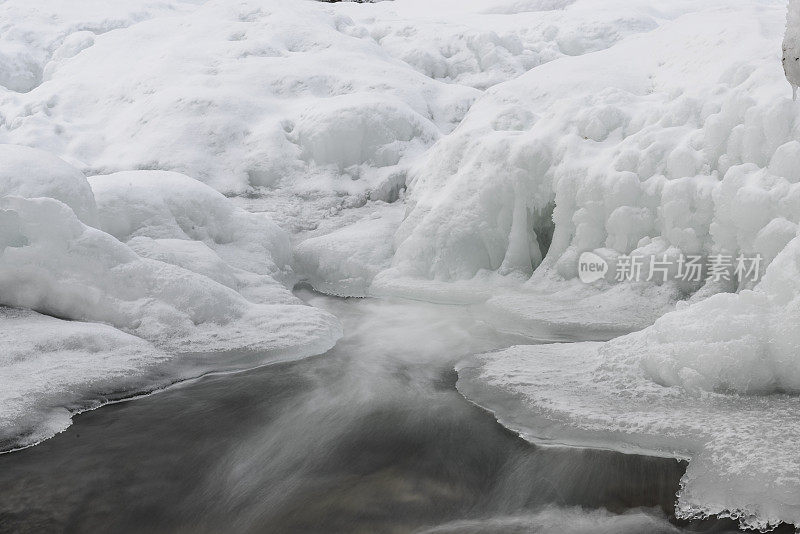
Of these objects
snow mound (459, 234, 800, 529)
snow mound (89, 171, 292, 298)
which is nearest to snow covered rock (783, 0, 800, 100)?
snow mound (459, 234, 800, 529)

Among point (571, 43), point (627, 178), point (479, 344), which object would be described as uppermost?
point (571, 43)

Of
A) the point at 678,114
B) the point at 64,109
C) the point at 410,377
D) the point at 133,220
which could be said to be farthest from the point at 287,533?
the point at 64,109

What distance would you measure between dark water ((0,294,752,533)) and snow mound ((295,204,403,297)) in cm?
348

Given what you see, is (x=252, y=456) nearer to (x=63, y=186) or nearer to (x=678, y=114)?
(x=63, y=186)

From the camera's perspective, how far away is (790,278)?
15.6 feet

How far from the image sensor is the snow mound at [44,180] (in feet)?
22.4

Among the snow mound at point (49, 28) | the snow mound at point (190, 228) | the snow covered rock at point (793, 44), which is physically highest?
the snow mound at point (49, 28)

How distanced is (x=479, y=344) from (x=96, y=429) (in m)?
3.24

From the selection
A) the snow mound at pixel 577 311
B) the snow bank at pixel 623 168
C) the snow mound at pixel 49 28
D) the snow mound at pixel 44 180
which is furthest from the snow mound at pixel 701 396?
the snow mound at pixel 49 28
